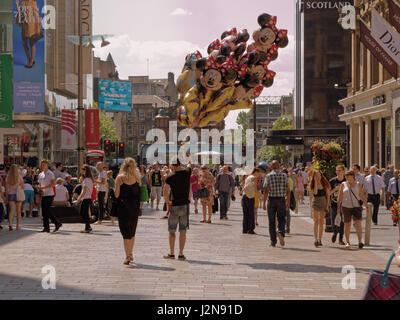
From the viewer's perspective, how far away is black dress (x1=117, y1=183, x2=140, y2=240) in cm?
1157

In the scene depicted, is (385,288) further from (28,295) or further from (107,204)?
(107,204)

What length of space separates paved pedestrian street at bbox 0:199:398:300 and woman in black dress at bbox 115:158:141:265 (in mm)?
569

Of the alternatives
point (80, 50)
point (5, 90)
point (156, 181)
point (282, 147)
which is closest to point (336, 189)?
point (156, 181)

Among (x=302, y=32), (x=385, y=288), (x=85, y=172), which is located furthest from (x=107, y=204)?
(x=302, y=32)

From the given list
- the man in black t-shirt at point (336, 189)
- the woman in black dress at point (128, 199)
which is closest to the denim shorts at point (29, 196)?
the man in black t-shirt at point (336, 189)

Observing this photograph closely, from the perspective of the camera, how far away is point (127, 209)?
11.6 meters

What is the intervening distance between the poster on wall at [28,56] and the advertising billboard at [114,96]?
3088 centimetres

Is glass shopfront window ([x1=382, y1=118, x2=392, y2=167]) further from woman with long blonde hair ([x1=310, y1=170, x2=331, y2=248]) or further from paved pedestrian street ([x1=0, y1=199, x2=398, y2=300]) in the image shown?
woman with long blonde hair ([x1=310, y1=170, x2=331, y2=248])

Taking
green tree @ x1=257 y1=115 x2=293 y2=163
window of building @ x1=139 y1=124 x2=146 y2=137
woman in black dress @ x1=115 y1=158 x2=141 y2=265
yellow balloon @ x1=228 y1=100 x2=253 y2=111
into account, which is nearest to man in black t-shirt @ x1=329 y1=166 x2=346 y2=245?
yellow balloon @ x1=228 y1=100 x2=253 y2=111

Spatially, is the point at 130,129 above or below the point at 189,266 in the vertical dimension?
above

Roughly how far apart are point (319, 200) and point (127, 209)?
16.3ft

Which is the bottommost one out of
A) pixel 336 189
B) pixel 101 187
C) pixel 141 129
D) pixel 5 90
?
pixel 101 187

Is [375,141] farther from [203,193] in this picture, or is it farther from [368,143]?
[203,193]

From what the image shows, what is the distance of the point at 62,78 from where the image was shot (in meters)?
76.1
